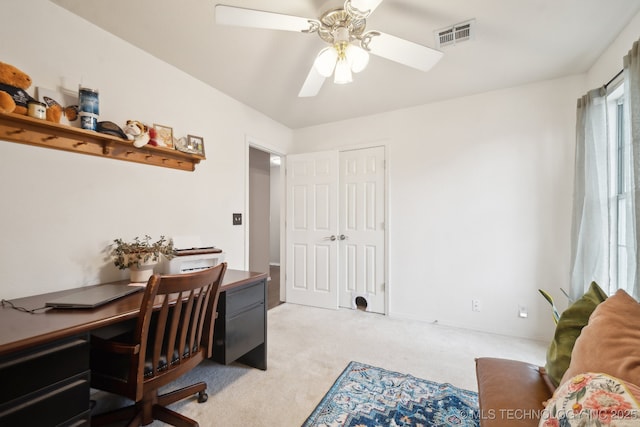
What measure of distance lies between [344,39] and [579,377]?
1.82m

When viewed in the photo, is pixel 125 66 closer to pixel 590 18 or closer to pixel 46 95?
pixel 46 95

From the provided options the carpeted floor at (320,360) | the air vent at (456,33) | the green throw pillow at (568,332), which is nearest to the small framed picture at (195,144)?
the carpeted floor at (320,360)

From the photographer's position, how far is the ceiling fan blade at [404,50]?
4.89 feet

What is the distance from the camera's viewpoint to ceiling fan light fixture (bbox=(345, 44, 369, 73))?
4.90 ft

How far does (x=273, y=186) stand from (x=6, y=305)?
585cm

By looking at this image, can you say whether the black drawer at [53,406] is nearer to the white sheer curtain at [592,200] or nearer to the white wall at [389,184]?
the white wall at [389,184]

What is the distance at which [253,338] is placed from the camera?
Answer: 1926 mm

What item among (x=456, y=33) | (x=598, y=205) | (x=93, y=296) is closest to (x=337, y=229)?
(x=456, y=33)

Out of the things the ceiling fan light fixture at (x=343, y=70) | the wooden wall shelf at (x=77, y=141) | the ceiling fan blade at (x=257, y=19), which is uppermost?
the ceiling fan blade at (x=257, y=19)

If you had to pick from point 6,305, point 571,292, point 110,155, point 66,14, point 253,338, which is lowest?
point 253,338

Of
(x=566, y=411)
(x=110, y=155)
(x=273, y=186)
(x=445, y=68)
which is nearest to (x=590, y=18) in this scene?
(x=445, y=68)

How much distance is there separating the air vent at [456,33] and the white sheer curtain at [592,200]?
1.19 meters

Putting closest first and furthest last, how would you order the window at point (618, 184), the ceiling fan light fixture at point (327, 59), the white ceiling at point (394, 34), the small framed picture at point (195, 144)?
the ceiling fan light fixture at point (327, 59), the white ceiling at point (394, 34), the window at point (618, 184), the small framed picture at point (195, 144)

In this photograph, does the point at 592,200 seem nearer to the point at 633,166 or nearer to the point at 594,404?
the point at 633,166
